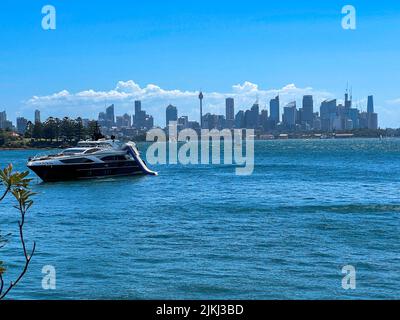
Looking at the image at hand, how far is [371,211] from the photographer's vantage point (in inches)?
1442

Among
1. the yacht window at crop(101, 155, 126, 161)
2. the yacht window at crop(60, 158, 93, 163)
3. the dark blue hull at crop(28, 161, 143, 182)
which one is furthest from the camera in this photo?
the yacht window at crop(101, 155, 126, 161)

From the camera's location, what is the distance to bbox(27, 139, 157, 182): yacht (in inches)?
2382

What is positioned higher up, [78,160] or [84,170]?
[78,160]

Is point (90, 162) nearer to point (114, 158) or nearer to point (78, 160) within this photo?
point (78, 160)

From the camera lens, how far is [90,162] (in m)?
63.6

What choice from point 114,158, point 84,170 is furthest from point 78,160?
point 114,158

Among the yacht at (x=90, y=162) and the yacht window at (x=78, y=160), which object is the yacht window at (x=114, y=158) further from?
the yacht window at (x=78, y=160)

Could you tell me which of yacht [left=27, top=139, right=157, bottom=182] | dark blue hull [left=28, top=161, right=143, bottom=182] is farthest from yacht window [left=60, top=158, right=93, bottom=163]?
dark blue hull [left=28, top=161, right=143, bottom=182]

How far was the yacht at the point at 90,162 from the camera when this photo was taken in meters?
60.5

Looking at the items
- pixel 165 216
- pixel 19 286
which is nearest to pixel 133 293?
pixel 19 286

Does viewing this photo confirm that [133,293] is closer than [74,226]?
Yes

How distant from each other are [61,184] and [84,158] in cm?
522

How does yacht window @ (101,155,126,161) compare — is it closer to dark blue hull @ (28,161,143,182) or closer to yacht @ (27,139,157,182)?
yacht @ (27,139,157,182)
